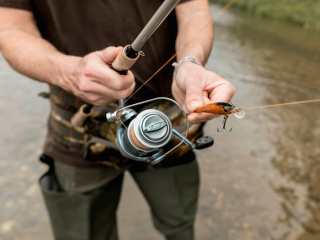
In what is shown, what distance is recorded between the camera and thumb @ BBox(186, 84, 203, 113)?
930mm

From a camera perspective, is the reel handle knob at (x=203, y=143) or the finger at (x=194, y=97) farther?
the reel handle knob at (x=203, y=143)

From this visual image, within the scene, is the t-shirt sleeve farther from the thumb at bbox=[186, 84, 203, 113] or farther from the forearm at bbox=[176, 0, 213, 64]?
the thumb at bbox=[186, 84, 203, 113]

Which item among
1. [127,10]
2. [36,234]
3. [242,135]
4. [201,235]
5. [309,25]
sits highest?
[127,10]

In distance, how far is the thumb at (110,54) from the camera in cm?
98

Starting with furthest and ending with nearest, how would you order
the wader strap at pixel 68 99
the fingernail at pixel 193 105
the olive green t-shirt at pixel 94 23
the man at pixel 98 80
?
the wader strap at pixel 68 99 → the olive green t-shirt at pixel 94 23 → the man at pixel 98 80 → the fingernail at pixel 193 105

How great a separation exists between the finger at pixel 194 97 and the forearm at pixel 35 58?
454 millimetres

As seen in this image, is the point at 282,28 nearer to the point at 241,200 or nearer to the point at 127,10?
the point at 241,200

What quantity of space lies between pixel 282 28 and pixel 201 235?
10.4 m

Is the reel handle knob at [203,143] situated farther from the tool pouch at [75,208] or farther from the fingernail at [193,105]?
the tool pouch at [75,208]

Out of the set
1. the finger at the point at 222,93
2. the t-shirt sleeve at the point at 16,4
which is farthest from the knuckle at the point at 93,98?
the t-shirt sleeve at the point at 16,4

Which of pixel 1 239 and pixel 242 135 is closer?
pixel 1 239

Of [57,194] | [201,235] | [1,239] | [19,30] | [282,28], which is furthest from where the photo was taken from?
[282,28]

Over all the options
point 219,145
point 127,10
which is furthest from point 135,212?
point 127,10

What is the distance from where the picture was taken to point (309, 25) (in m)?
11.7
